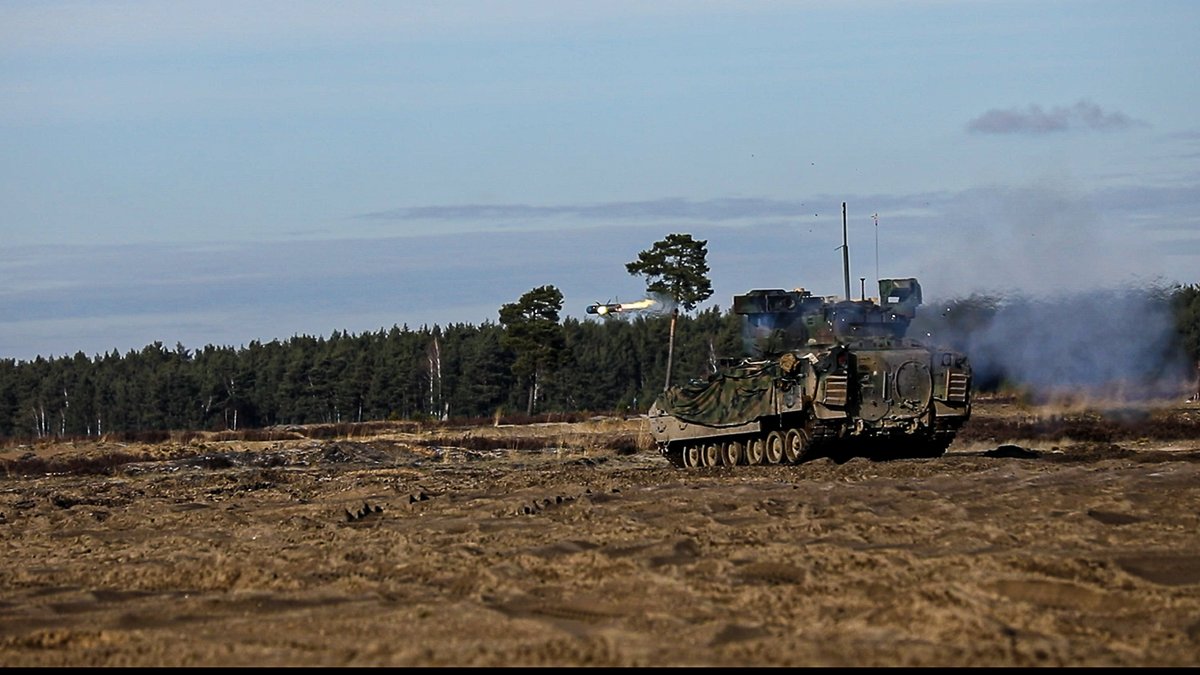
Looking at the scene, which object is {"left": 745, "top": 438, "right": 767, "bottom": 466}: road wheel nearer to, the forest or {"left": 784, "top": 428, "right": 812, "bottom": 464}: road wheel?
{"left": 784, "top": 428, "right": 812, "bottom": 464}: road wheel

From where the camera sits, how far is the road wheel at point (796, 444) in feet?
90.6

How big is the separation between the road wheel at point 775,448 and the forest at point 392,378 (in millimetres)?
44740

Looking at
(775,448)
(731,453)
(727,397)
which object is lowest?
(731,453)

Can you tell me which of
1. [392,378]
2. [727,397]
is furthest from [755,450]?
[392,378]

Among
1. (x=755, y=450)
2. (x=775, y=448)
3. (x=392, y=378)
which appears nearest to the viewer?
(x=775, y=448)

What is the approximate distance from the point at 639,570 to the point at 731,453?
59.1ft

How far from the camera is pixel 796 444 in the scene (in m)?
28.0

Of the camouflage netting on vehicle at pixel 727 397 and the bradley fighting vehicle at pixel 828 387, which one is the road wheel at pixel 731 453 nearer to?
the bradley fighting vehicle at pixel 828 387

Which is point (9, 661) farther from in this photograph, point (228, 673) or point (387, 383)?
point (387, 383)

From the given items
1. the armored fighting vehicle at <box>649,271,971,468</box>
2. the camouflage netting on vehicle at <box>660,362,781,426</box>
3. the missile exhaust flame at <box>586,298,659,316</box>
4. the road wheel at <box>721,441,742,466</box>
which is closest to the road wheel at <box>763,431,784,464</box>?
the armored fighting vehicle at <box>649,271,971,468</box>

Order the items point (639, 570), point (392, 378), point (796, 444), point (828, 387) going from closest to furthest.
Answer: point (639, 570), point (828, 387), point (796, 444), point (392, 378)

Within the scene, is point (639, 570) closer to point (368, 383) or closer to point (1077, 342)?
point (1077, 342)

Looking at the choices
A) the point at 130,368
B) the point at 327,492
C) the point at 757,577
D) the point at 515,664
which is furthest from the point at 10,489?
the point at 130,368

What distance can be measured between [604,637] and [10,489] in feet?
Answer: 71.4
